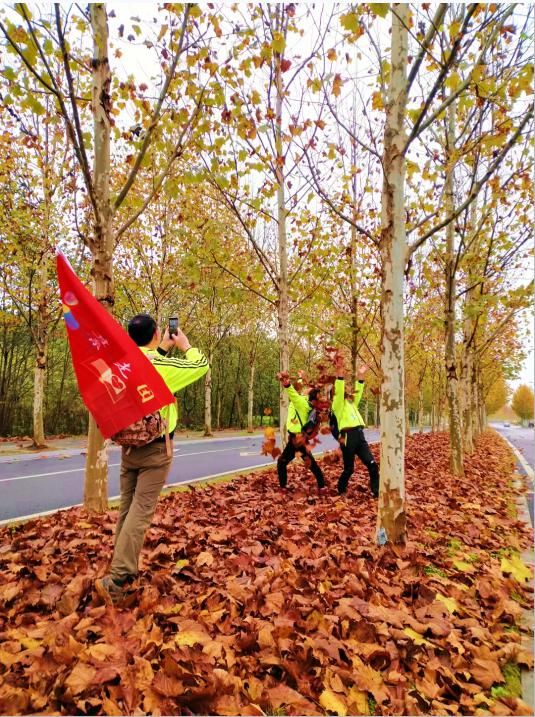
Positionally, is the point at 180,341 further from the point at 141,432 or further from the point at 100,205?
the point at 100,205

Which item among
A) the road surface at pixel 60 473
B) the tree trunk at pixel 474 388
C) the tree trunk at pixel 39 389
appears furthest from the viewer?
the tree trunk at pixel 474 388

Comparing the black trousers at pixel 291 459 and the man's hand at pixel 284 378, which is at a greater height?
the man's hand at pixel 284 378

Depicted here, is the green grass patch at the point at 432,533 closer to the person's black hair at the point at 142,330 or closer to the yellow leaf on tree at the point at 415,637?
the yellow leaf on tree at the point at 415,637

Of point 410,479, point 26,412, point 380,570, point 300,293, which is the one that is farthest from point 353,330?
point 26,412

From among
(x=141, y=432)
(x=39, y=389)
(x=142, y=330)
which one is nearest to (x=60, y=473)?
(x=39, y=389)

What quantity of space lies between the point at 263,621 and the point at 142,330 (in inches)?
89.6

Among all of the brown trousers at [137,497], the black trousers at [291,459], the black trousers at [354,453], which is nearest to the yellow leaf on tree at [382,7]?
the brown trousers at [137,497]

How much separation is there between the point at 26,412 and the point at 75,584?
24.1 m

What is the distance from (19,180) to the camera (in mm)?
15195

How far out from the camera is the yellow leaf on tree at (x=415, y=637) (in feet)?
8.63

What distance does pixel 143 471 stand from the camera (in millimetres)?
3277

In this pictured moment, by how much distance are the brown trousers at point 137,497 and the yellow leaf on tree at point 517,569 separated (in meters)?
3.19

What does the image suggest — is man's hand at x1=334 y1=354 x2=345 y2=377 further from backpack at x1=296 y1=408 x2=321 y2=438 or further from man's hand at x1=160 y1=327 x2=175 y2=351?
man's hand at x1=160 y1=327 x2=175 y2=351

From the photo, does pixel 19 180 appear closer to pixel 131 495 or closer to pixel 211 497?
pixel 211 497
